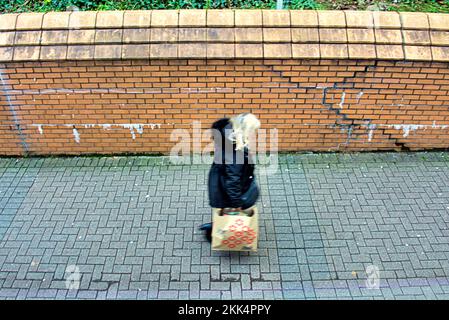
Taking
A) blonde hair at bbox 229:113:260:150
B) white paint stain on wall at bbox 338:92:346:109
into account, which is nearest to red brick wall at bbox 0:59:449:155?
white paint stain on wall at bbox 338:92:346:109

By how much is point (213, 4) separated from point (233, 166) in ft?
10.2

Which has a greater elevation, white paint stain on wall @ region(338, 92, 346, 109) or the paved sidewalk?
white paint stain on wall @ region(338, 92, 346, 109)

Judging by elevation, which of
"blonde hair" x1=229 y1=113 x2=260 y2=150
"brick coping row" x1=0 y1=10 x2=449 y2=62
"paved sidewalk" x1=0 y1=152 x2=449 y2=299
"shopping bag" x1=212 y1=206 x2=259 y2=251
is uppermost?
"brick coping row" x1=0 y1=10 x2=449 y2=62

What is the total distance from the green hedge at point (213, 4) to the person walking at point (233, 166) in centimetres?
273

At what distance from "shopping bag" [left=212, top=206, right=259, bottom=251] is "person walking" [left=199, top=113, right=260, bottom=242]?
0.08 m

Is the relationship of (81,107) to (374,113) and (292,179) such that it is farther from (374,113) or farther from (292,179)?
(374,113)

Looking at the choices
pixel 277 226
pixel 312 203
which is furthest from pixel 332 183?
pixel 277 226

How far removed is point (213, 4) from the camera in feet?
19.3

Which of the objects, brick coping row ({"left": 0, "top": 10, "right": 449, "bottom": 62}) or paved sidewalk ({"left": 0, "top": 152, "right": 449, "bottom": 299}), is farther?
brick coping row ({"left": 0, "top": 10, "right": 449, "bottom": 62})

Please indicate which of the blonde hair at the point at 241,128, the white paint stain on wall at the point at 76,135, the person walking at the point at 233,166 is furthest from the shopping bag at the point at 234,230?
the white paint stain on wall at the point at 76,135

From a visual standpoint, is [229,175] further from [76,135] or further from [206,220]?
[76,135]

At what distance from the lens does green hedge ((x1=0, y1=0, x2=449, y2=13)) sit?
5.86m

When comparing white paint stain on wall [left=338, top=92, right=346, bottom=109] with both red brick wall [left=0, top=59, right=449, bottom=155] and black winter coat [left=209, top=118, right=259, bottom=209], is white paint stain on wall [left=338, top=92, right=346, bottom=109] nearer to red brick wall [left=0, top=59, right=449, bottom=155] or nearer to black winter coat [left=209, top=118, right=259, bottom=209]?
red brick wall [left=0, top=59, right=449, bottom=155]

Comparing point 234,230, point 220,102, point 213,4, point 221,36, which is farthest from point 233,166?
point 213,4
